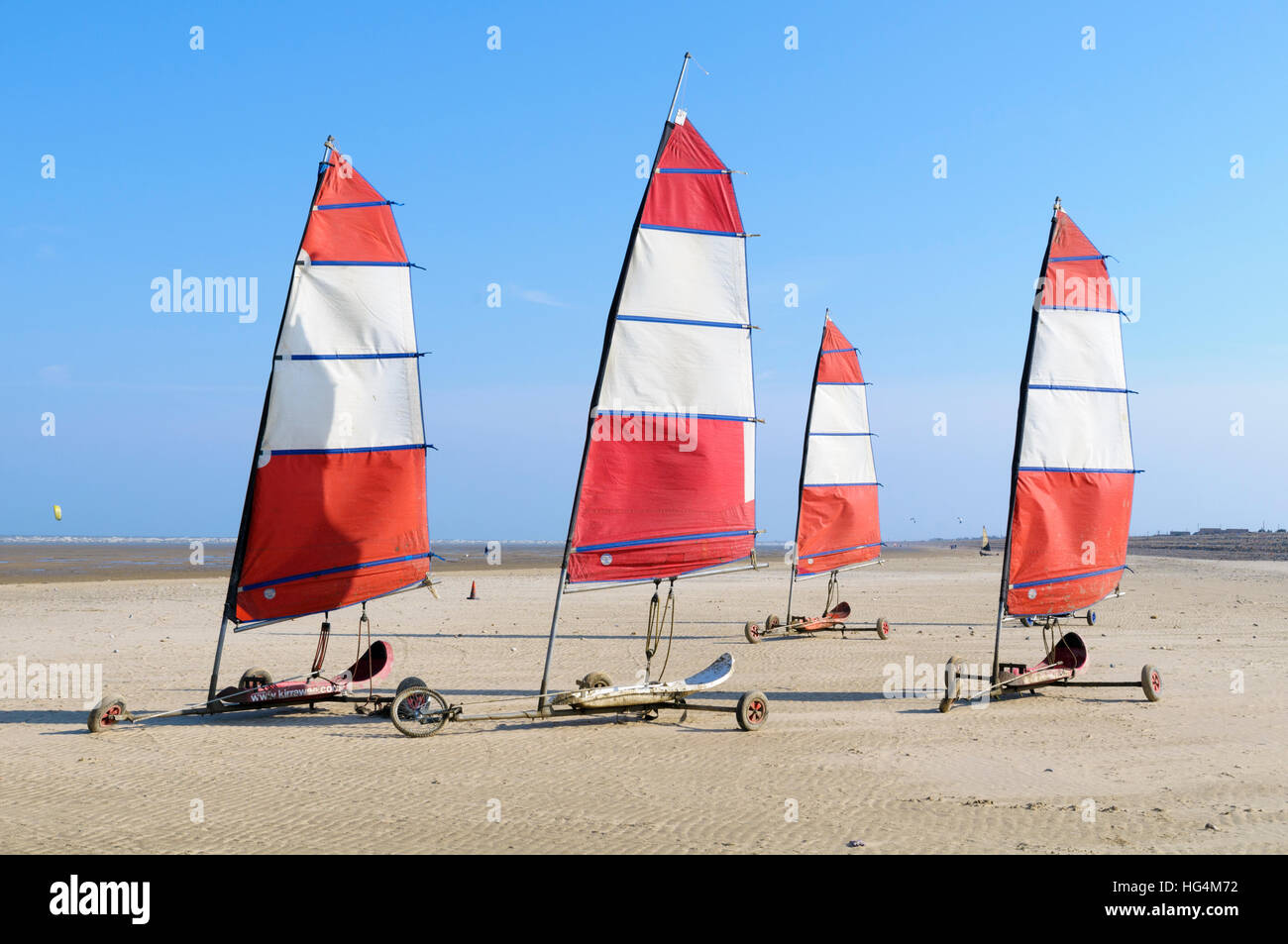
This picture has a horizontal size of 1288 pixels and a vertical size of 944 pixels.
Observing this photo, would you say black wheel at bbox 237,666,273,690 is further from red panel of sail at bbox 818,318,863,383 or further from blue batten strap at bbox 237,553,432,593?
red panel of sail at bbox 818,318,863,383

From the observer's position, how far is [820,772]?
9.46 m

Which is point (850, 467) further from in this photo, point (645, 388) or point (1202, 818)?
point (1202, 818)

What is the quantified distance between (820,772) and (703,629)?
46.8 ft

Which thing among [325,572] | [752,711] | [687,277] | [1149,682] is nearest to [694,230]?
[687,277]

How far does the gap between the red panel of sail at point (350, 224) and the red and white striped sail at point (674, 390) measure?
3309mm

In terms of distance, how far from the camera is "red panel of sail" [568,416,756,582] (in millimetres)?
11852

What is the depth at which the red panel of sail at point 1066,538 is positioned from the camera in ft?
46.8

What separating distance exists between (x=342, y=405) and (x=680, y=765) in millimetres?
6134

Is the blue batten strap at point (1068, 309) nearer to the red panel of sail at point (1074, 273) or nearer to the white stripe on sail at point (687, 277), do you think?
the red panel of sail at point (1074, 273)

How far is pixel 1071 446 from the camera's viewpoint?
14500mm

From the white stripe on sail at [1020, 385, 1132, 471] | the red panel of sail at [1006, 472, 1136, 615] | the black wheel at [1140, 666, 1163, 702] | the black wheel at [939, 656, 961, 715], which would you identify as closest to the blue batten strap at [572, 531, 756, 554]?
the black wheel at [939, 656, 961, 715]

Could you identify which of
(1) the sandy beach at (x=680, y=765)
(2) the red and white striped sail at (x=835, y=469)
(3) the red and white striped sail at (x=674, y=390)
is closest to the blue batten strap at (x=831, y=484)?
(2) the red and white striped sail at (x=835, y=469)

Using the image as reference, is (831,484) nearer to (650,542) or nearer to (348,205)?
(650,542)

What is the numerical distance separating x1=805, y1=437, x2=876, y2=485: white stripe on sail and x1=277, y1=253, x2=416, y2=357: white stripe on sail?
515 inches
